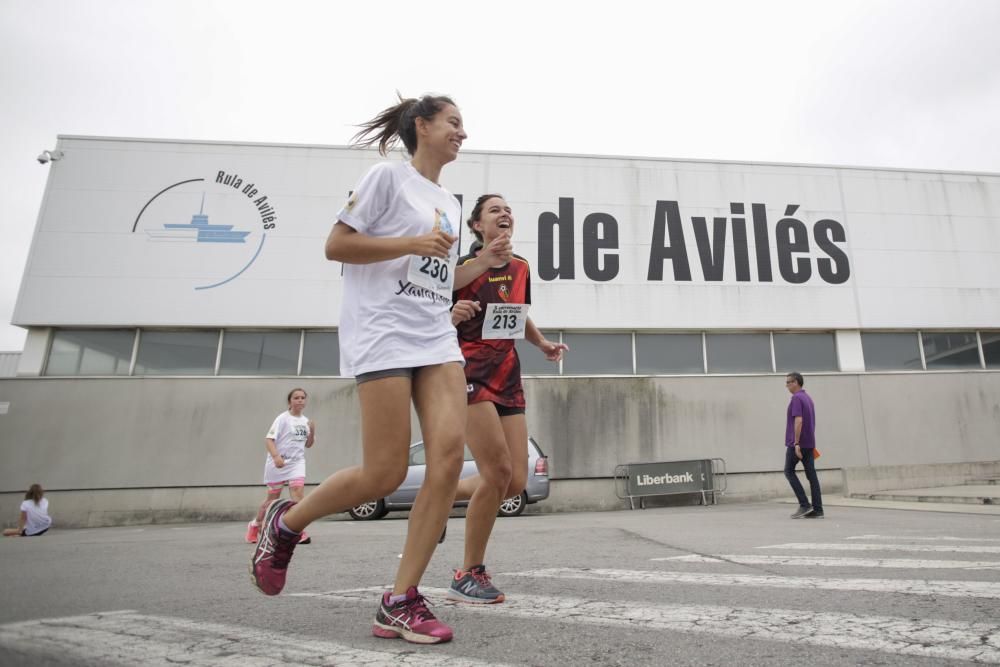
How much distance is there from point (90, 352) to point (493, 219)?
14.8 m

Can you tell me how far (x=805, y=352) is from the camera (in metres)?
15.2

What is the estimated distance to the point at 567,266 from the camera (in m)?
15.0

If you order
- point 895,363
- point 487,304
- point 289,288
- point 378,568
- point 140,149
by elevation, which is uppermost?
point 140,149

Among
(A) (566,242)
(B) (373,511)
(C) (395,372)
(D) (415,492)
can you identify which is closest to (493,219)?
(C) (395,372)

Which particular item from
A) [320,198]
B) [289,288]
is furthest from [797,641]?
[320,198]

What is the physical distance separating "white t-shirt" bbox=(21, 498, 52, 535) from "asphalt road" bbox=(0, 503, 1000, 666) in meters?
7.83

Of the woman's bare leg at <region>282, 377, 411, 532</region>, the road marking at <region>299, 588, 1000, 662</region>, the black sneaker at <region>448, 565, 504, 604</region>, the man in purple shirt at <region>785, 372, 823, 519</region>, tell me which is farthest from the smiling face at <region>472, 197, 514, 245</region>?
the man in purple shirt at <region>785, 372, 823, 519</region>

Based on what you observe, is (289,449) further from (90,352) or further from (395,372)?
(90,352)

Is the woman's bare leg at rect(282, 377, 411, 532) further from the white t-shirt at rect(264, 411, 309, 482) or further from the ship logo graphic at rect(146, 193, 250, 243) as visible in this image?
the ship logo graphic at rect(146, 193, 250, 243)

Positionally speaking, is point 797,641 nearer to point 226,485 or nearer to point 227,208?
point 226,485

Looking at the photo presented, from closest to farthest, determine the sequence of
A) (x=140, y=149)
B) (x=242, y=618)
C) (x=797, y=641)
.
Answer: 1. (x=797, y=641)
2. (x=242, y=618)
3. (x=140, y=149)

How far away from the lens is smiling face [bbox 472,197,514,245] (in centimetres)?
314

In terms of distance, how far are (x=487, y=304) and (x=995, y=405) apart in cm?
1746

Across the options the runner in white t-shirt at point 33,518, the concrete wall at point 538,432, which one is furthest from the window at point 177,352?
the runner in white t-shirt at point 33,518
